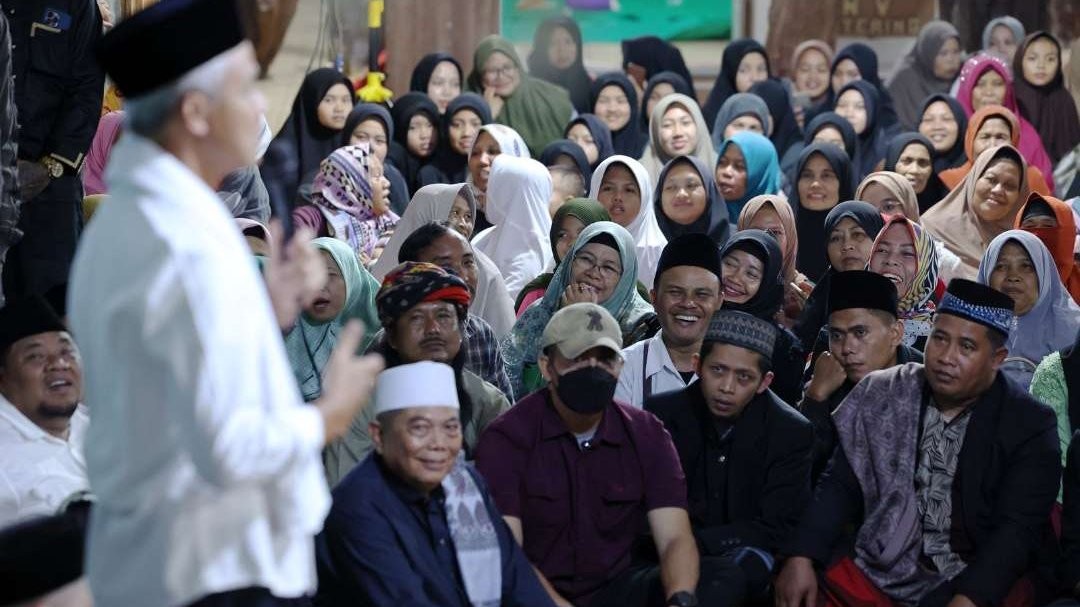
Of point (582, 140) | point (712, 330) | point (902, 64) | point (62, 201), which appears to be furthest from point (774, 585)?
point (902, 64)

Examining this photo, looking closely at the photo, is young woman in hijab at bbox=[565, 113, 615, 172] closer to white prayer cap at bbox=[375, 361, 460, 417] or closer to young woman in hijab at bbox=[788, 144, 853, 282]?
young woman in hijab at bbox=[788, 144, 853, 282]

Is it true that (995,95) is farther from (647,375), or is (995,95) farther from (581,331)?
(581,331)

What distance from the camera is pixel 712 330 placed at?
14.8 ft

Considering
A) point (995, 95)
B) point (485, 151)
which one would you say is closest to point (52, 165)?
point (485, 151)

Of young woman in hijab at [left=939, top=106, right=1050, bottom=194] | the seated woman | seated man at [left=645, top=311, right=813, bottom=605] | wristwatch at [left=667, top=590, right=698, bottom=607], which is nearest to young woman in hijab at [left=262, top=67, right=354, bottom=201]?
the seated woman

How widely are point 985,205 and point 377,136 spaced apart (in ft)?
9.29

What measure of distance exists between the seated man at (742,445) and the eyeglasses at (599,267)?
104 cm

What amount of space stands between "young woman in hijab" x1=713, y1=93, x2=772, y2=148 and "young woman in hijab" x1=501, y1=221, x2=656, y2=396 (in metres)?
3.87

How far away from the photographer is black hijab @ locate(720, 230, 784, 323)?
5.78 meters

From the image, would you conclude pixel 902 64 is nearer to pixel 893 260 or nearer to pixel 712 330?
pixel 893 260

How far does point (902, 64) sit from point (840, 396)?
7715 mm

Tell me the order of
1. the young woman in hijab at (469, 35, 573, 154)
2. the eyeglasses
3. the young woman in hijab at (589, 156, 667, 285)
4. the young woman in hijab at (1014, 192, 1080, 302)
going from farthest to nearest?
the young woman in hijab at (469, 35, 573, 154)
the young woman in hijab at (589, 156, 667, 285)
the young woman in hijab at (1014, 192, 1080, 302)
the eyeglasses

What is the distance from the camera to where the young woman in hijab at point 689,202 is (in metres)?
7.34

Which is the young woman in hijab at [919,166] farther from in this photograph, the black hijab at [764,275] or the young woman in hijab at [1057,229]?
the black hijab at [764,275]
